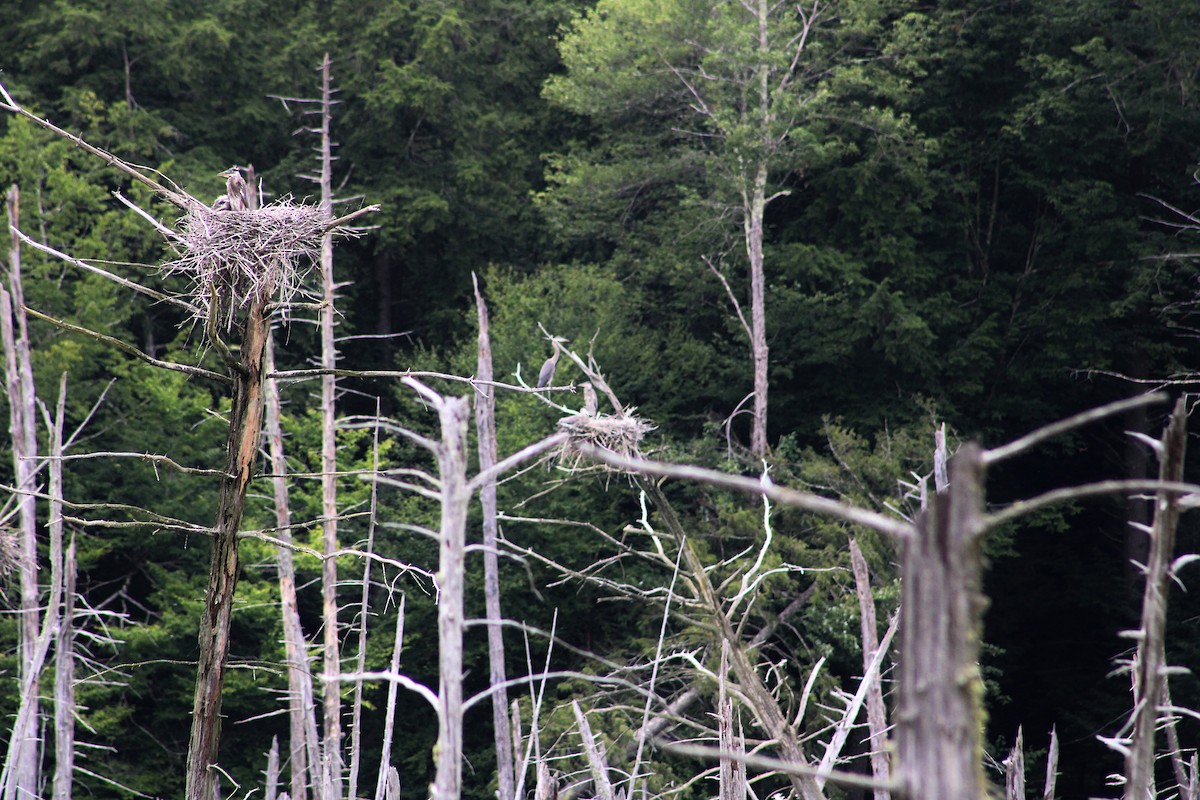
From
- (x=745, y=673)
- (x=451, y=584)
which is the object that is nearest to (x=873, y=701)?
(x=745, y=673)

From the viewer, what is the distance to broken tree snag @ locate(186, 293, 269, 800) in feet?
16.8

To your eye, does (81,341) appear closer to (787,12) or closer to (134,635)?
(134,635)

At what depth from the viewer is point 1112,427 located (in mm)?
20328

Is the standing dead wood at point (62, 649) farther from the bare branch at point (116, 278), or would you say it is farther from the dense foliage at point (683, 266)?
the bare branch at point (116, 278)

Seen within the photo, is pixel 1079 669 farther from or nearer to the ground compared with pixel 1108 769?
farther from the ground

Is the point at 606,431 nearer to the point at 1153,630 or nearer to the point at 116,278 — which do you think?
the point at 116,278

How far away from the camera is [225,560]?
526cm

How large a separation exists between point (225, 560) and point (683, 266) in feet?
48.2

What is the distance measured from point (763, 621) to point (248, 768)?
754cm

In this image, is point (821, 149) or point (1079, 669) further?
point (1079, 669)

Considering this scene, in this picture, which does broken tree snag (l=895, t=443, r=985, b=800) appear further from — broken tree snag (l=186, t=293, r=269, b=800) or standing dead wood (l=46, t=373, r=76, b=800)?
standing dead wood (l=46, t=373, r=76, b=800)

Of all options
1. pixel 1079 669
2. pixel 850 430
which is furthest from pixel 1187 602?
pixel 850 430

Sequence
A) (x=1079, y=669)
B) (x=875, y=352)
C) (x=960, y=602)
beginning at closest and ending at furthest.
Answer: (x=960, y=602) < (x=1079, y=669) < (x=875, y=352)

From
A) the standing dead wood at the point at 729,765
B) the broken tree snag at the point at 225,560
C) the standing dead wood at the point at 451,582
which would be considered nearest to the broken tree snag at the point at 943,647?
the standing dead wood at the point at 451,582
